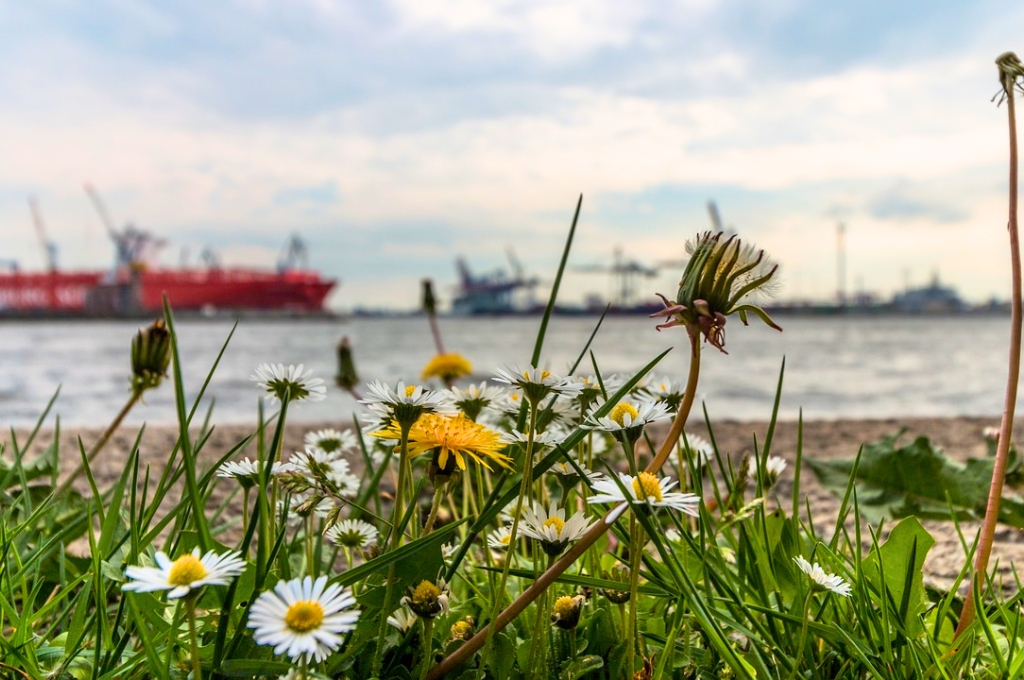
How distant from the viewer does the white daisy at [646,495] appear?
1.14 feet

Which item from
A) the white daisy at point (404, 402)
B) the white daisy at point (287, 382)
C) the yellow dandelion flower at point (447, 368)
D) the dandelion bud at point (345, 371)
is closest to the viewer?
the white daisy at point (404, 402)

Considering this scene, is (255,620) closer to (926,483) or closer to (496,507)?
(496,507)

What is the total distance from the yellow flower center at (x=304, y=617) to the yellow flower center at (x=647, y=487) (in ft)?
0.51

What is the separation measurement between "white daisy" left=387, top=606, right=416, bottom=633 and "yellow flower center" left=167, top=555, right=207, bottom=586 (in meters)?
0.20

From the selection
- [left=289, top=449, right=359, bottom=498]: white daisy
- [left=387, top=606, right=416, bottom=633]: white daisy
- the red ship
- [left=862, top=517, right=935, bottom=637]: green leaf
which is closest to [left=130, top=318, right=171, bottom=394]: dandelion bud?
[left=289, top=449, right=359, bottom=498]: white daisy

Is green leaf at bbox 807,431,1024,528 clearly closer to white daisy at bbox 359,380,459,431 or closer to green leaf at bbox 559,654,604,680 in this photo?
green leaf at bbox 559,654,604,680

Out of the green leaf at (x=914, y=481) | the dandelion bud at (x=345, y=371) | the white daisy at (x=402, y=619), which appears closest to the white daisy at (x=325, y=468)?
the white daisy at (x=402, y=619)

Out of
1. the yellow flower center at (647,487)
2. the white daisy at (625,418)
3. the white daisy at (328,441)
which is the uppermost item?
the white daisy at (625,418)

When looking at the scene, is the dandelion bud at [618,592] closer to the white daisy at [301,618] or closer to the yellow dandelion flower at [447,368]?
the white daisy at [301,618]

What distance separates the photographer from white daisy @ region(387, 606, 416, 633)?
1.70 ft

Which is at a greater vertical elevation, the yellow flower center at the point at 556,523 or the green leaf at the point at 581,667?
the yellow flower center at the point at 556,523

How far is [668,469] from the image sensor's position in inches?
44.4

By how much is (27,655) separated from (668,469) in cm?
83

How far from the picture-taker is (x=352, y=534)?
2.07 feet
